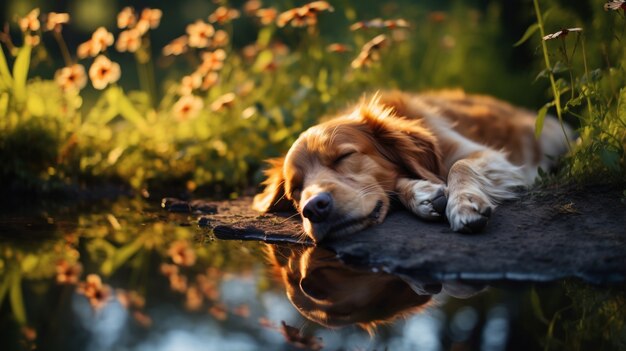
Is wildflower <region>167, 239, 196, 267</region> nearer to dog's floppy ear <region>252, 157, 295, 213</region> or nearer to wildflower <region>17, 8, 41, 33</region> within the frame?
dog's floppy ear <region>252, 157, 295, 213</region>

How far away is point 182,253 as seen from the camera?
3.21 metres

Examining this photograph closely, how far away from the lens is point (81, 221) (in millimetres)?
3939

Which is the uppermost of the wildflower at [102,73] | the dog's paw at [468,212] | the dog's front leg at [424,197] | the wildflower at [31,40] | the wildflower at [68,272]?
the wildflower at [31,40]

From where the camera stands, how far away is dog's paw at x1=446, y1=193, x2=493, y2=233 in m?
3.05

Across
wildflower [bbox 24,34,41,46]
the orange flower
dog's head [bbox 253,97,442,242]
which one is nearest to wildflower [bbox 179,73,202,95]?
the orange flower

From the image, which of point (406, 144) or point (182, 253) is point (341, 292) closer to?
point (182, 253)

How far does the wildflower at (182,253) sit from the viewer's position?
3.06 meters

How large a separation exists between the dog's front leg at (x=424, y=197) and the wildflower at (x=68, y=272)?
4.96 feet

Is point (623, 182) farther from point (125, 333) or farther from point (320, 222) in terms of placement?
point (125, 333)

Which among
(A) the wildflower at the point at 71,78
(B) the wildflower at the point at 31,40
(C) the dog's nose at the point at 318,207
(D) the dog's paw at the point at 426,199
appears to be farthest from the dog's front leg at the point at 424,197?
(B) the wildflower at the point at 31,40

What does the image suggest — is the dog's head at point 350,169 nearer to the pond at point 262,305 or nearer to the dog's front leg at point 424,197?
the dog's front leg at point 424,197

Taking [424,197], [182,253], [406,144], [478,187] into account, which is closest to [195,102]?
[406,144]

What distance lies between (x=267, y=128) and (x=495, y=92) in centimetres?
347

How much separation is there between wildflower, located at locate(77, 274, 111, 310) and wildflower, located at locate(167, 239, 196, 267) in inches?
14.7
